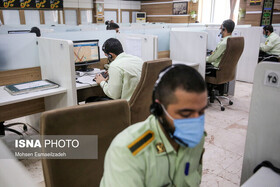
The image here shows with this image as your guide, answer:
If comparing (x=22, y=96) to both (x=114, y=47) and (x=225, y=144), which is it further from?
(x=225, y=144)

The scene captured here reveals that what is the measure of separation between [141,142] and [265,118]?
2.59 feet

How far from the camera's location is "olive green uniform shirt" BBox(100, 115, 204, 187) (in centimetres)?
79

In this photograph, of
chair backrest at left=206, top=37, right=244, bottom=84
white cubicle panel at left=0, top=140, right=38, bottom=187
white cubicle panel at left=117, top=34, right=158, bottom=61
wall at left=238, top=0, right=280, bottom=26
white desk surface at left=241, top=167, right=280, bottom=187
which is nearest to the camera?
white cubicle panel at left=0, top=140, right=38, bottom=187

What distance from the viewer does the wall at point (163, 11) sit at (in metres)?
10.0

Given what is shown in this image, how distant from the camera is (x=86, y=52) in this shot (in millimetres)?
2953

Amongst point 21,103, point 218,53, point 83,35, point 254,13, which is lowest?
point 21,103

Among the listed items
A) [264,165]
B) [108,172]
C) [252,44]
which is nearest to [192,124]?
[108,172]

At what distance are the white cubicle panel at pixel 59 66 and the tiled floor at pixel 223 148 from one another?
2.10ft

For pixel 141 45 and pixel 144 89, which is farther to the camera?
pixel 141 45

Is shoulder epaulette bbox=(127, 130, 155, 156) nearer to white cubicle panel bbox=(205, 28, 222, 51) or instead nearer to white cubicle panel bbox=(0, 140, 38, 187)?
white cubicle panel bbox=(0, 140, 38, 187)

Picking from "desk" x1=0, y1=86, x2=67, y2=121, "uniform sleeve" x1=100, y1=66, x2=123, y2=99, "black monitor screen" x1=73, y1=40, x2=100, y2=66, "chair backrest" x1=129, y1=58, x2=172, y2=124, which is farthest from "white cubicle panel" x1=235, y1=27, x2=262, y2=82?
"desk" x1=0, y1=86, x2=67, y2=121

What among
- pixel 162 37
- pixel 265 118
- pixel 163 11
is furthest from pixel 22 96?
pixel 163 11

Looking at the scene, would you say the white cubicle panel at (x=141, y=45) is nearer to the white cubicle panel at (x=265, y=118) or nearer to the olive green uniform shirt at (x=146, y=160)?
the white cubicle panel at (x=265, y=118)

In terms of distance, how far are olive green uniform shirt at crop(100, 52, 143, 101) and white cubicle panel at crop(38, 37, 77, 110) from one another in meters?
0.35
